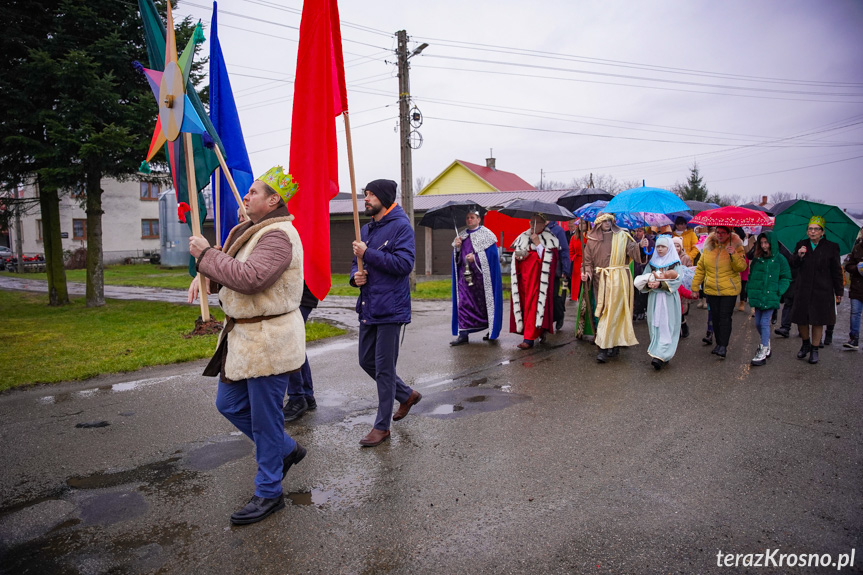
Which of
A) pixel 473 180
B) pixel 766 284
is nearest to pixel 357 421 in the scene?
pixel 766 284

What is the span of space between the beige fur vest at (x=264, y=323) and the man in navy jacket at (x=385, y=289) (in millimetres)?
1177

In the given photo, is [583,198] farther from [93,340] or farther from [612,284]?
[93,340]

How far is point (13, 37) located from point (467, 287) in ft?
36.9

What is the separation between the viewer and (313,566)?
9.57 feet

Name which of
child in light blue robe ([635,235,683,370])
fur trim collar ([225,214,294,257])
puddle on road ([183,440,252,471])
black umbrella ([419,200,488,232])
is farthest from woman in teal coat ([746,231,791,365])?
fur trim collar ([225,214,294,257])

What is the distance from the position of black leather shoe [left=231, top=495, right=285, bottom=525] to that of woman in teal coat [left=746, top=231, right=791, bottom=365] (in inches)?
266

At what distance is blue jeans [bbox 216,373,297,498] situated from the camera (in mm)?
3441

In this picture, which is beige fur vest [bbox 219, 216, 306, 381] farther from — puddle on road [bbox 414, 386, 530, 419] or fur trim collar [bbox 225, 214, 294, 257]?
Result: puddle on road [bbox 414, 386, 530, 419]

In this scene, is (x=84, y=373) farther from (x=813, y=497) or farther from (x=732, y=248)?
(x=732, y=248)

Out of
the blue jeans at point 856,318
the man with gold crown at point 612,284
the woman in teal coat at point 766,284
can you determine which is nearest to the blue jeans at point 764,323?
the woman in teal coat at point 766,284

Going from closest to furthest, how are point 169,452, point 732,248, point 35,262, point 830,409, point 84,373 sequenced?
point 169,452, point 830,409, point 84,373, point 732,248, point 35,262

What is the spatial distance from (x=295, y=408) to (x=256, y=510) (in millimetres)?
2086

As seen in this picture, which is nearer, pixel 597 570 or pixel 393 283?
pixel 597 570

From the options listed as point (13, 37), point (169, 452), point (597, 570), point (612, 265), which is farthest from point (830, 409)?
point (13, 37)
